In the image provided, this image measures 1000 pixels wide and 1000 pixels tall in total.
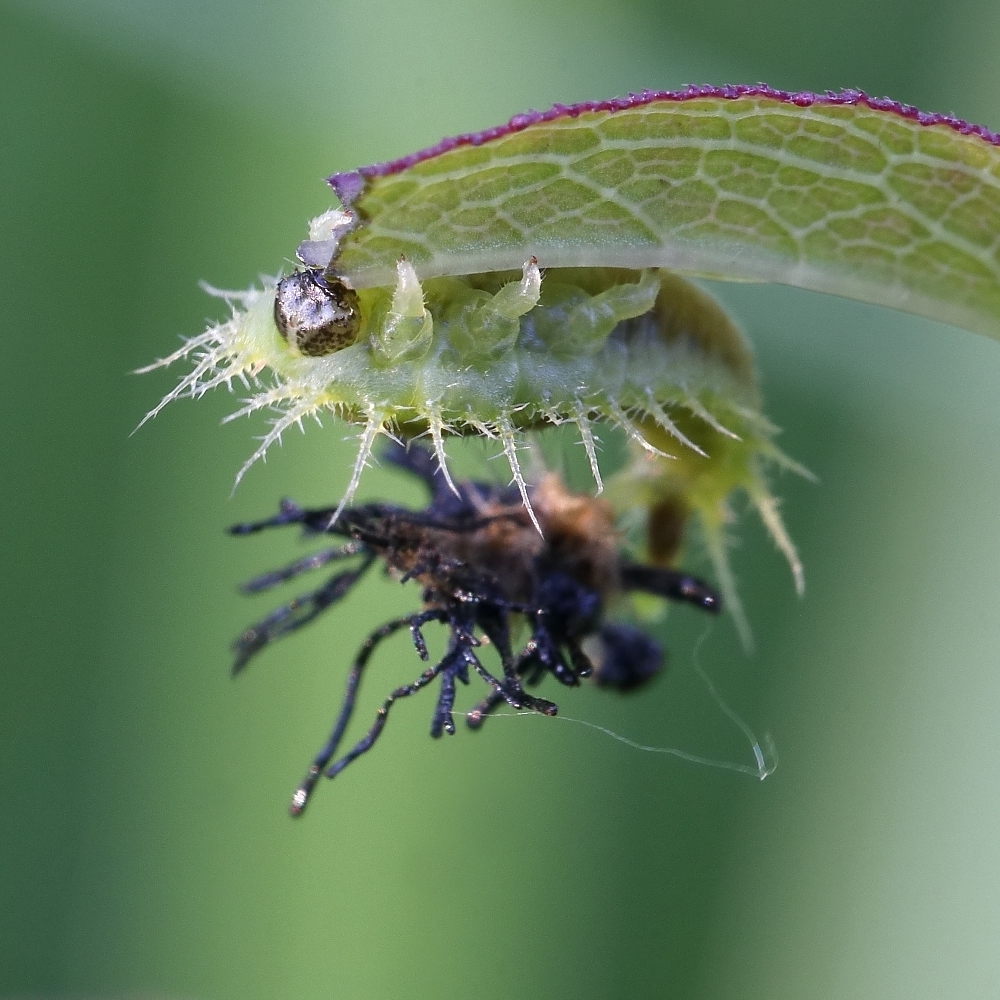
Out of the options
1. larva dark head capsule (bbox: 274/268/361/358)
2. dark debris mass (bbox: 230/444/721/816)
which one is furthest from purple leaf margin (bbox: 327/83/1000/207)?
dark debris mass (bbox: 230/444/721/816)

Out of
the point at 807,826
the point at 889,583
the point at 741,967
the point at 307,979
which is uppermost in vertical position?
the point at 889,583

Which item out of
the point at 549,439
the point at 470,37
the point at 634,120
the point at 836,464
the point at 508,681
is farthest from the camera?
the point at 470,37

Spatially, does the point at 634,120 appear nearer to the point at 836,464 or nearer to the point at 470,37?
the point at 836,464

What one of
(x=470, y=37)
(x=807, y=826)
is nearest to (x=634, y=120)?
(x=807, y=826)

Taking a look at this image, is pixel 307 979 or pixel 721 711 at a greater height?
pixel 721 711

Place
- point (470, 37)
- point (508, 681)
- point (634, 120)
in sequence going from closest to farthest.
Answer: point (634, 120) < point (508, 681) < point (470, 37)

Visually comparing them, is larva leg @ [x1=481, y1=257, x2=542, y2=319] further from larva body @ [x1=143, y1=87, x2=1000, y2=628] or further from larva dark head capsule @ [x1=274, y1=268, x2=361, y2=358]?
larva dark head capsule @ [x1=274, y1=268, x2=361, y2=358]
